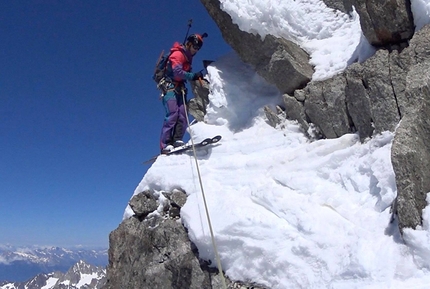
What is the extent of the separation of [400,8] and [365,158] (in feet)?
11.1

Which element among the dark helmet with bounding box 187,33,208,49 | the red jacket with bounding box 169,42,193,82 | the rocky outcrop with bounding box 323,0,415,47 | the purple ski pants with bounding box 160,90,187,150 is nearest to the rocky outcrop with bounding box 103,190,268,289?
the purple ski pants with bounding box 160,90,187,150

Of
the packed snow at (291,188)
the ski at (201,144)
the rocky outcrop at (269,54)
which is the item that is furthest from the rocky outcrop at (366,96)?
the ski at (201,144)

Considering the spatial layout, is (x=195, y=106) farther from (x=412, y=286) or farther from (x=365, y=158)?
(x=412, y=286)

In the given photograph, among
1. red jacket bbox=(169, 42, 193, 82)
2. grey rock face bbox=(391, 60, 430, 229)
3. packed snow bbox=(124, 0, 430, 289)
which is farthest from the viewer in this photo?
red jacket bbox=(169, 42, 193, 82)

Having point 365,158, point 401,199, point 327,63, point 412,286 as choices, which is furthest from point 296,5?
point 412,286

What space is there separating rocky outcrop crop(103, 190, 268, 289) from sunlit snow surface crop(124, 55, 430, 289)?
0.28 metres

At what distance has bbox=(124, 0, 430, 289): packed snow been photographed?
4.95 meters

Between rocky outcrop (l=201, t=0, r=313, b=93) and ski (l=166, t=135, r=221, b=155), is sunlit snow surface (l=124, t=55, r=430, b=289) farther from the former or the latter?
rocky outcrop (l=201, t=0, r=313, b=93)

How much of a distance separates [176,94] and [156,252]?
515 cm

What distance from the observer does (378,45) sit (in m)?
8.16

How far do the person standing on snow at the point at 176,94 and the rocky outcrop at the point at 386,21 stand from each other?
5100 mm

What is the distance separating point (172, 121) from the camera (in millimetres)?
11031

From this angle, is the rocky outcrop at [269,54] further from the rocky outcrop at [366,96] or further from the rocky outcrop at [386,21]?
the rocky outcrop at [386,21]

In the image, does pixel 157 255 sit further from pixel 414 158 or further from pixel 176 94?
pixel 414 158
